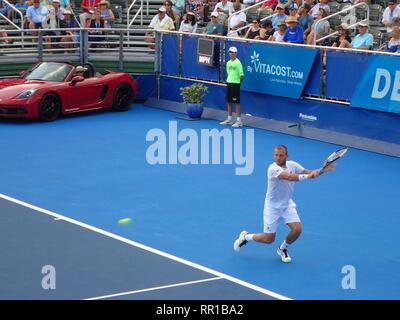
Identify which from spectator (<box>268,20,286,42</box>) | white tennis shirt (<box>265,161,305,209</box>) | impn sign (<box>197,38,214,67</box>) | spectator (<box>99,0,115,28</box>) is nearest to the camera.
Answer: white tennis shirt (<box>265,161,305,209</box>)

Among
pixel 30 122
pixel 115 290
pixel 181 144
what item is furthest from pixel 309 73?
pixel 115 290

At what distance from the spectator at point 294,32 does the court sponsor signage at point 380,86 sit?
331cm

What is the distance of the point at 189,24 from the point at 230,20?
50.9 inches

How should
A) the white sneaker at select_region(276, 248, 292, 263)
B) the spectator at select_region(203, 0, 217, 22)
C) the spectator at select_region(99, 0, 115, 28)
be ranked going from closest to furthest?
the white sneaker at select_region(276, 248, 292, 263) → the spectator at select_region(99, 0, 115, 28) → the spectator at select_region(203, 0, 217, 22)

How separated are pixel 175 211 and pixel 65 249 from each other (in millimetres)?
3050

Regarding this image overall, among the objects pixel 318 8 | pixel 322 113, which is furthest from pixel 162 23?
pixel 322 113

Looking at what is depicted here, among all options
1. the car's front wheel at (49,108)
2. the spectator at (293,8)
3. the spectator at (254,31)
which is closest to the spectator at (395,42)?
the spectator at (293,8)

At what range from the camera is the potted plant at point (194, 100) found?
26453mm

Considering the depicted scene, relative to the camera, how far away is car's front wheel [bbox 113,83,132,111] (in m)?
27.9

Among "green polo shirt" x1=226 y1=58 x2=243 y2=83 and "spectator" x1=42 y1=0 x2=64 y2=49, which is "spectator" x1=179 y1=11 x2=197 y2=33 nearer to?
"spectator" x1=42 y1=0 x2=64 y2=49

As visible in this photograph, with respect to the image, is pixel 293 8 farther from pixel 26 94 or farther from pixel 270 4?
pixel 26 94

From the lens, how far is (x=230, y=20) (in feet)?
96.6

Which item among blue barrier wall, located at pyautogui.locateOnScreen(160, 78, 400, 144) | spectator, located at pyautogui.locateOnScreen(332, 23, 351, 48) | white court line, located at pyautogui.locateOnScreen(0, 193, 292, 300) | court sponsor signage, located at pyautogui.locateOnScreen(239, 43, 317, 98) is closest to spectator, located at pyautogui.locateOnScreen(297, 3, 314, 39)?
spectator, located at pyautogui.locateOnScreen(332, 23, 351, 48)

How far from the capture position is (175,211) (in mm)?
17078
